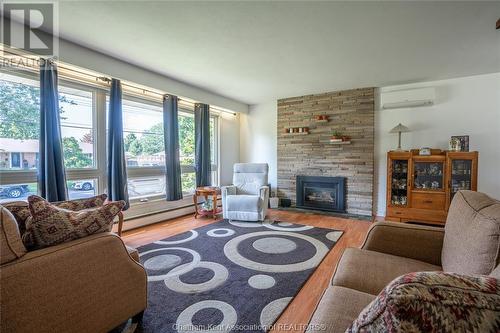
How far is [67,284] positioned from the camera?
1122 millimetres

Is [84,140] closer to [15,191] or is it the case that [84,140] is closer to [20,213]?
[15,191]

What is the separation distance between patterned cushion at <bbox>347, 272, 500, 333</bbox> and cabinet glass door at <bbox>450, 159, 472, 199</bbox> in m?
3.92

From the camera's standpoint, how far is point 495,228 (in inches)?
37.4

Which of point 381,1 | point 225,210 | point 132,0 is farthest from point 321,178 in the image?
point 132,0

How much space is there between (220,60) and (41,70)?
1.98 metres

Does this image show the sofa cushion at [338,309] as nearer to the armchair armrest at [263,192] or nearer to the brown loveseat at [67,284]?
the brown loveseat at [67,284]

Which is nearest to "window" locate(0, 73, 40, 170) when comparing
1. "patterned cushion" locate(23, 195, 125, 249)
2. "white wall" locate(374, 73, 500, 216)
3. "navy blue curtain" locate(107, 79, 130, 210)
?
"navy blue curtain" locate(107, 79, 130, 210)

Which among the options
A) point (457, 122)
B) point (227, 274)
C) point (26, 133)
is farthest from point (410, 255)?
point (26, 133)

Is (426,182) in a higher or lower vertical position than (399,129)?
lower

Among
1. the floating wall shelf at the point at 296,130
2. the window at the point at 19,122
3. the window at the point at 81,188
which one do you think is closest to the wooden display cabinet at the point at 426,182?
the floating wall shelf at the point at 296,130

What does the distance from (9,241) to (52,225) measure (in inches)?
7.2

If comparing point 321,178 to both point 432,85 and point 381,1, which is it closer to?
→ point 432,85

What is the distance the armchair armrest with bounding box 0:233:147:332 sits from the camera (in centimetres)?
99

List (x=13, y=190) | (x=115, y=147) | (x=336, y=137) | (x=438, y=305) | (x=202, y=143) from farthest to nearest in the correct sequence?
(x=202, y=143), (x=336, y=137), (x=115, y=147), (x=13, y=190), (x=438, y=305)
